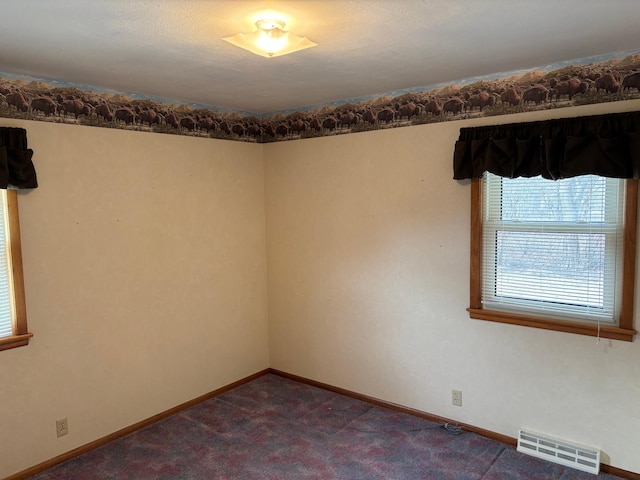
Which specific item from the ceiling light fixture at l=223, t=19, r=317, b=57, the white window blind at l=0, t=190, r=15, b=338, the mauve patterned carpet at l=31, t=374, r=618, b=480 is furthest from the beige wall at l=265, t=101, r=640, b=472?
the white window blind at l=0, t=190, r=15, b=338

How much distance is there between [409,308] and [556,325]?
108 cm

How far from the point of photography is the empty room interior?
2373 millimetres

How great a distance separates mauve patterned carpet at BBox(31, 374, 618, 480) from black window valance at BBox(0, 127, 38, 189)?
1.90m

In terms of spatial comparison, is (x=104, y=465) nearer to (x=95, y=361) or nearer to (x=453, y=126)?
(x=95, y=361)

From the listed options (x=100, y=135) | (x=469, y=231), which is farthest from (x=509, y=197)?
(x=100, y=135)

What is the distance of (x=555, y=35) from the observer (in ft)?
7.88

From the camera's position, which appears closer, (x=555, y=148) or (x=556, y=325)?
(x=555, y=148)

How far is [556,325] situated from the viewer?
306cm

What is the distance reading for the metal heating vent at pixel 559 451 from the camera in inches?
116

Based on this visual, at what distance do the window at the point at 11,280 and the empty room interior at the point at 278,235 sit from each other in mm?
60

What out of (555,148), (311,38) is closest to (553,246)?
(555,148)

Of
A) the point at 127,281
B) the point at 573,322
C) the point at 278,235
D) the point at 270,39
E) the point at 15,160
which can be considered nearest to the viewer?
the point at 270,39

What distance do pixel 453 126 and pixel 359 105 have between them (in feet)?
2.78

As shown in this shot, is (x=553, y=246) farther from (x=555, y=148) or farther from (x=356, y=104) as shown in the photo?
(x=356, y=104)
